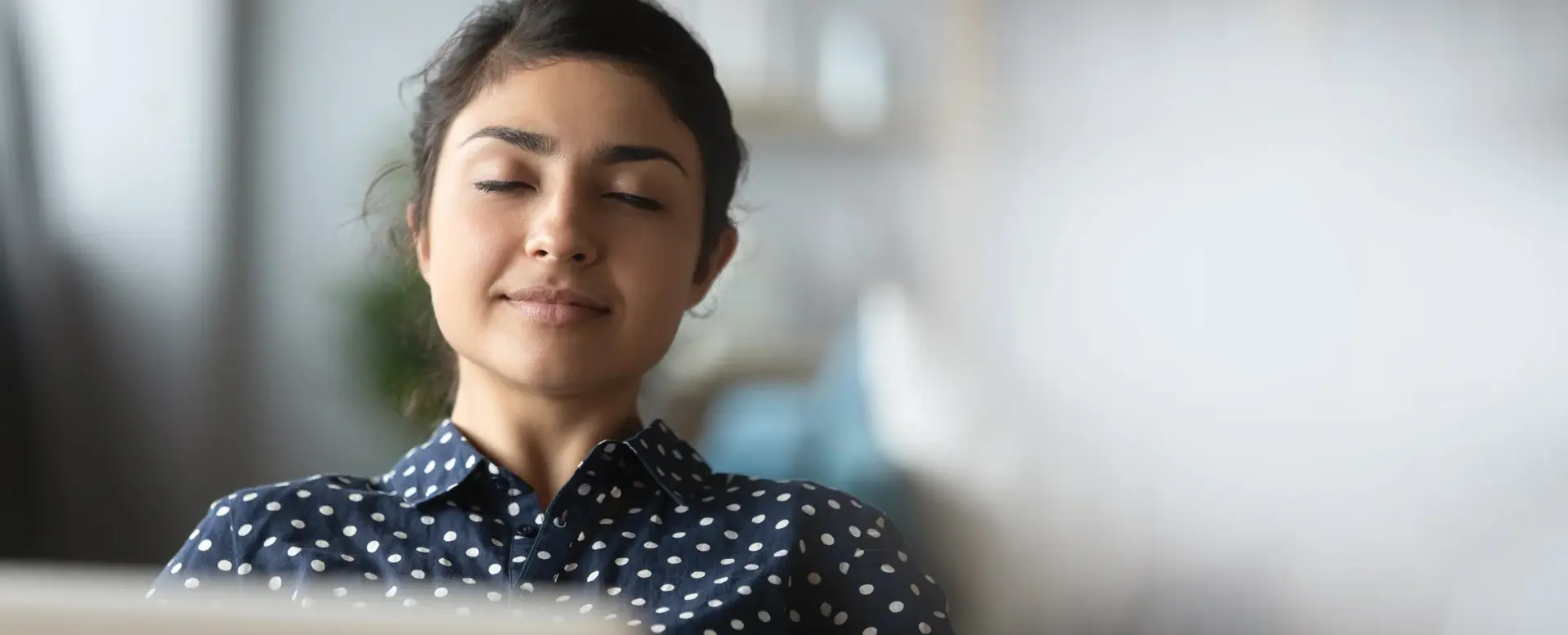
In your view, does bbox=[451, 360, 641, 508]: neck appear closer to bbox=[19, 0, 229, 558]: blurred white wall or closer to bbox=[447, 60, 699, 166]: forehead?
bbox=[447, 60, 699, 166]: forehead

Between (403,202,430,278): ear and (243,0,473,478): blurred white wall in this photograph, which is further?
(243,0,473,478): blurred white wall

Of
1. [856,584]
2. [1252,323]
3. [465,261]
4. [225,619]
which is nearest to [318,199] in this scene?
[465,261]

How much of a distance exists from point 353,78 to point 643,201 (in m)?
0.42

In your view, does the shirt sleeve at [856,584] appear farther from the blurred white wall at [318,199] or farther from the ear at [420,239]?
the blurred white wall at [318,199]

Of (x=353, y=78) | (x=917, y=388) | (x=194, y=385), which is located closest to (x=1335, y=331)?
(x=917, y=388)

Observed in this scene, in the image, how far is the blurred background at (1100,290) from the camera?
3.28 feet

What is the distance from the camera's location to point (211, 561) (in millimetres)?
855

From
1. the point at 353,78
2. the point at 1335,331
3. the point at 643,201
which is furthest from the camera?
the point at 353,78

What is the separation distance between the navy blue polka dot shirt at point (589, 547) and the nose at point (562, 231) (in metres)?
0.12

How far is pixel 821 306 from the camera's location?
1.11 m

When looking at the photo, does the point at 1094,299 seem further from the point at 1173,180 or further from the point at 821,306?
the point at 821,306

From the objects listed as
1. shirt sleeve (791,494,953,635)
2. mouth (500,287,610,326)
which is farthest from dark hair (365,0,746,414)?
shirt sleeve (791,494,953,635)

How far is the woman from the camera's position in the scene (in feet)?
2.78

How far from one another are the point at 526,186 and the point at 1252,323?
0.54 meters
